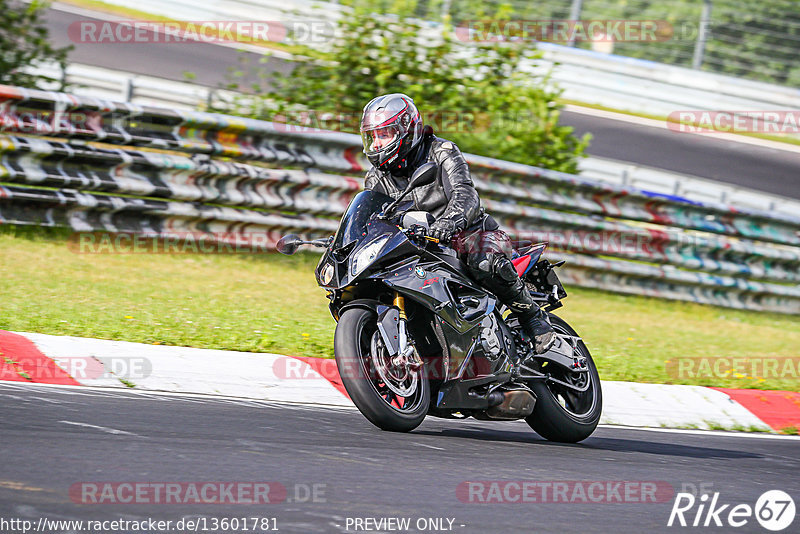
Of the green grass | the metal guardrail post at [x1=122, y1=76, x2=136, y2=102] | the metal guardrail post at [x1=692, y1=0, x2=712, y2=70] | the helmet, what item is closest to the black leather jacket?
the helmet

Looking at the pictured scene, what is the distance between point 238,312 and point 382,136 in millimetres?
2965

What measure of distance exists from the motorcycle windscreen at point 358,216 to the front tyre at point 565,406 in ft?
4.98

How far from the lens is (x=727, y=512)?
14.9 feet

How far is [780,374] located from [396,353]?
4.92 m

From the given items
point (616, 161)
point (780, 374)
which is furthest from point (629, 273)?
point (616, 161)

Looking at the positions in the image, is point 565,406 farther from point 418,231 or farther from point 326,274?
point 326,274

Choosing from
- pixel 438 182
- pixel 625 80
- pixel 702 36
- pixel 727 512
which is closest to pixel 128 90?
pixel 438 182

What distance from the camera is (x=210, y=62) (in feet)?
69.2

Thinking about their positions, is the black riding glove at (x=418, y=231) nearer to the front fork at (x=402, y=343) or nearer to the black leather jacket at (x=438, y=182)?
the front fork at (x=402, y=343)

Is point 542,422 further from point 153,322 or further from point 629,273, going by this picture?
point 629,273

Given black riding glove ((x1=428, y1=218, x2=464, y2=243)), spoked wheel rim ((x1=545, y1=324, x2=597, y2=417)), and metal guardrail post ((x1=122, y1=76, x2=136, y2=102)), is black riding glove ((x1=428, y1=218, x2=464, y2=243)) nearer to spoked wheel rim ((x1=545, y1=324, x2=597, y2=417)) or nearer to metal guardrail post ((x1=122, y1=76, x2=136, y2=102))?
spoked wheel rim ((x1=545, y1=324, x2=597, y2=417))

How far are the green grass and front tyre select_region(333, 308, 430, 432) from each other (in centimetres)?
189

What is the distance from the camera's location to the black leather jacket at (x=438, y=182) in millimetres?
5965

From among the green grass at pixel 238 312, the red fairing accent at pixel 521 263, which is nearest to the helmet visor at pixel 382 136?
the red fairing accent at pixel 521 263
